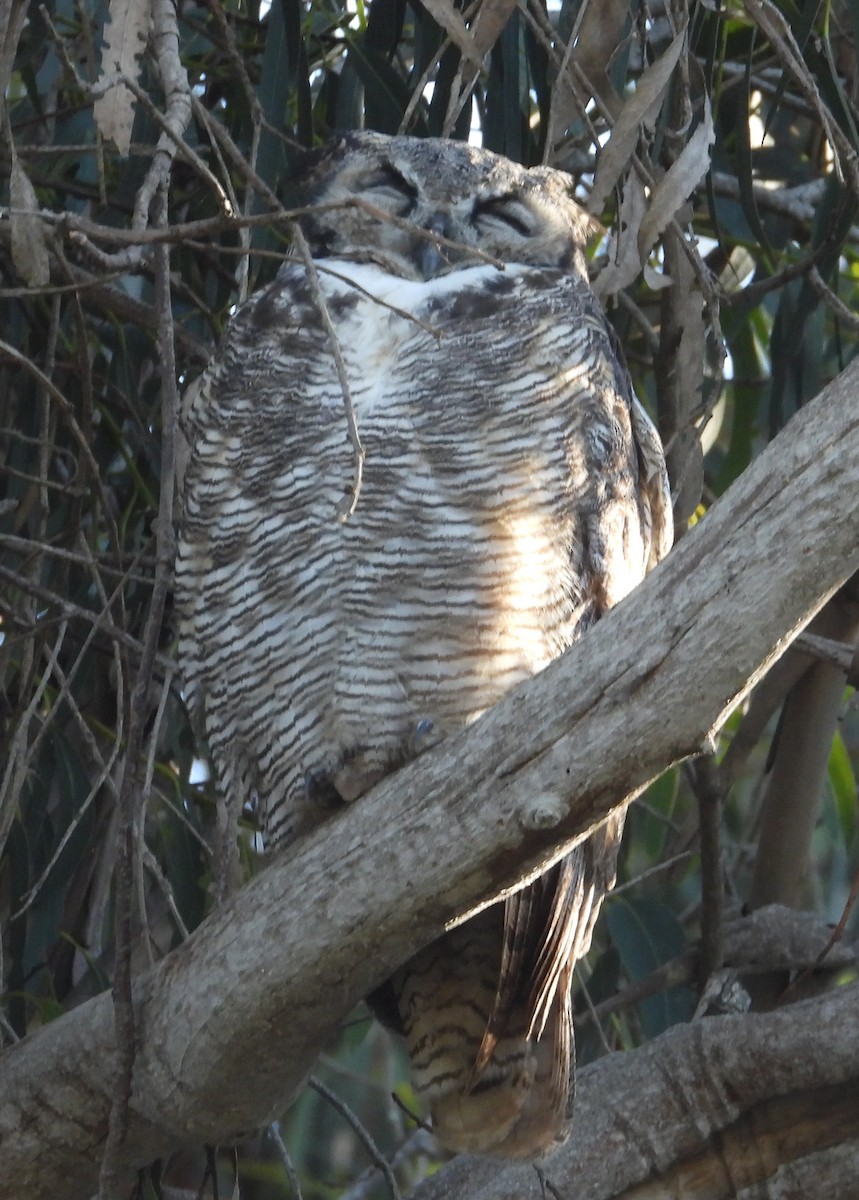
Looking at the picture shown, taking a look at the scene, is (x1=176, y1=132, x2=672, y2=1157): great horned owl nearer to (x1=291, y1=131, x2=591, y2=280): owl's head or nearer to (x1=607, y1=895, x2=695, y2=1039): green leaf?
(x1=291, y1=131, x2=591, y2=280): owl's head

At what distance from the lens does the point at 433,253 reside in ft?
7.45

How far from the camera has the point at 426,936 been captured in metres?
1.61

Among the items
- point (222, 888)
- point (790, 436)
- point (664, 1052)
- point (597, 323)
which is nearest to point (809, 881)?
point (664, 1052)

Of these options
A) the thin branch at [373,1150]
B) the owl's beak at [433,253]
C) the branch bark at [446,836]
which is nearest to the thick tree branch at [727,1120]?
the thin branch at [373,1150]

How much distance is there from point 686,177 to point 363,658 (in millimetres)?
695

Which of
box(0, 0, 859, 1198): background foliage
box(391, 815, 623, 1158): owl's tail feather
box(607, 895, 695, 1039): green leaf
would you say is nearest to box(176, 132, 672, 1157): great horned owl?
box(391, 815, 623, 1158): owl's tail feather

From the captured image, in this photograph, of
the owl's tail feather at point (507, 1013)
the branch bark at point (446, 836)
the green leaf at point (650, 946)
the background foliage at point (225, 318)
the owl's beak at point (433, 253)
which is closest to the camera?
the branch bark at point (446, 836)

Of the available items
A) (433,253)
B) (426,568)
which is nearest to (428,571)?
(426,568)

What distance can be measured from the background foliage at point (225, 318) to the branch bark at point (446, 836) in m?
0.17

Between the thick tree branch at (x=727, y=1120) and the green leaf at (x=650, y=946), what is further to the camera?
the green leaf at (x=650, y=946)

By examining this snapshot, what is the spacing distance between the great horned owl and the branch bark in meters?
0.27

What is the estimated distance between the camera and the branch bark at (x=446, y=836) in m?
1.42

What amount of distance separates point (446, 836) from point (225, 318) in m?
1.39

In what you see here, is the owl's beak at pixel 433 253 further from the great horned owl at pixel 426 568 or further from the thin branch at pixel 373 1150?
the thin branch at pixel 373 1150
